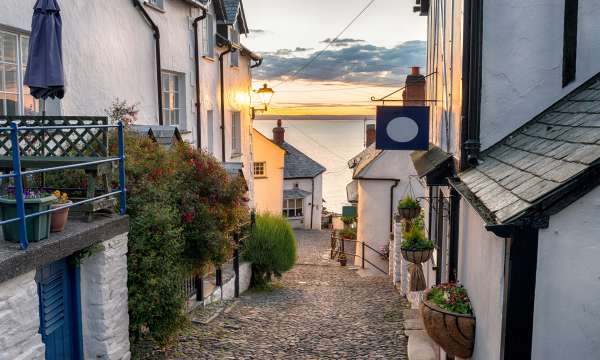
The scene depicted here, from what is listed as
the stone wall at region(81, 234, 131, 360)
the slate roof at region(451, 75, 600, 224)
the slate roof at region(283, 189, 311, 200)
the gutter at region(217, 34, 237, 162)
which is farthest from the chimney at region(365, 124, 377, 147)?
the stone wall at region(81, 234, 131, 360)

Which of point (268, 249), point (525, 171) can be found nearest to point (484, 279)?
point (525, 171)

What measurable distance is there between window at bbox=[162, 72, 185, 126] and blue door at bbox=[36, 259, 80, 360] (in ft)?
27.8

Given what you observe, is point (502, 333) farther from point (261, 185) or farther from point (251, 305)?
point (261, 185)

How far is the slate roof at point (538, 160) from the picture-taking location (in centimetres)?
438

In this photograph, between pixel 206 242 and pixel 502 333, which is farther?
pixel 206 242

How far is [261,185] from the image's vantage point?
1469 inches

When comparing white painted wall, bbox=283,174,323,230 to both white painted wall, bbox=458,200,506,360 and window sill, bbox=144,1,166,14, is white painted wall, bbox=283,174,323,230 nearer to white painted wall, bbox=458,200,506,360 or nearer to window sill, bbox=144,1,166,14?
window sill, bbox=144,1,166,14

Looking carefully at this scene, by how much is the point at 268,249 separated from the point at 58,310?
10176 millimetres

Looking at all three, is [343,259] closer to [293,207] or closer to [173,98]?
[173,98]

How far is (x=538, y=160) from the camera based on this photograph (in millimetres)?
5246

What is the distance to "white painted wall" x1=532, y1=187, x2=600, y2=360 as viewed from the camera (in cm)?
434

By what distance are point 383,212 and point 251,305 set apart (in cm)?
1084

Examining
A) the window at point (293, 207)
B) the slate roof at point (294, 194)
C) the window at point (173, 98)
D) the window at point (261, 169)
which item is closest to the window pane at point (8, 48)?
the window at point (173, 98)

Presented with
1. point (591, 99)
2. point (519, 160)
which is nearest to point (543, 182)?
point (519, 160)
